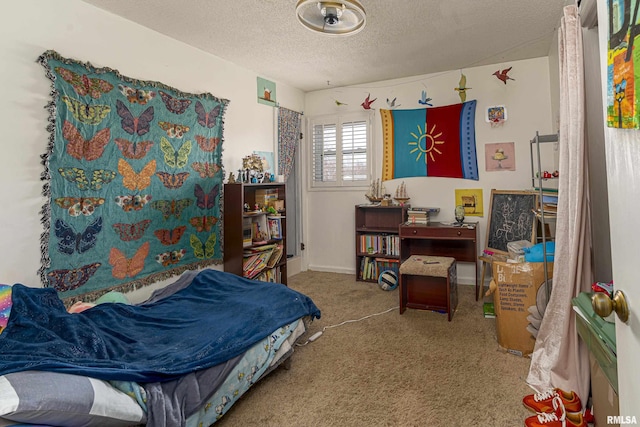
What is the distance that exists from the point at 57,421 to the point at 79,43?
7.97ft

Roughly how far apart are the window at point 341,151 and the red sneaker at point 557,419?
10.8 ft

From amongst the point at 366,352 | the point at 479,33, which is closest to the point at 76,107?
the point at 366,352

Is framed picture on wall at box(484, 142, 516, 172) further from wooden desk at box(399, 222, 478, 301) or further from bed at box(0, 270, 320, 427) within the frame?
bed at box(0, 270, 320, 427)

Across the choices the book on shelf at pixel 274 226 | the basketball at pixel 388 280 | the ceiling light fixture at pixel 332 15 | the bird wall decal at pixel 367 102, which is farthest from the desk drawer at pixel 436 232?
the ceiling light fixture at pixel 332 15

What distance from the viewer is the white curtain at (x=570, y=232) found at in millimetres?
1848

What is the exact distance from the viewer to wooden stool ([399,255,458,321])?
3.04 meters

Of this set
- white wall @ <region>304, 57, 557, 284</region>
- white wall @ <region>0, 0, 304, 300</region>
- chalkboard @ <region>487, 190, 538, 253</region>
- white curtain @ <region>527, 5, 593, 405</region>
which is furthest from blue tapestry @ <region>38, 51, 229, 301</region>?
chalkboard @ <region>487, 190, 538, 253</region>

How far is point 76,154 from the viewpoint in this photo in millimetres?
2398

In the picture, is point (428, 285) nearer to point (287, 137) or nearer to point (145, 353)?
point (145, 353)

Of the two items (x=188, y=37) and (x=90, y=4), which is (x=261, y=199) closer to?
(x=188, y=37)

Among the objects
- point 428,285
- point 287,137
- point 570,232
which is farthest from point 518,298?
point 287,137

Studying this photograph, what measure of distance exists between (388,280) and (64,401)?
3293mm

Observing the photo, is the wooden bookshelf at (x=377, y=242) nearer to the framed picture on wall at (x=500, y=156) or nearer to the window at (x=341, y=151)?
the window at (x=341, y=151)

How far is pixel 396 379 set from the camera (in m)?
2.14
